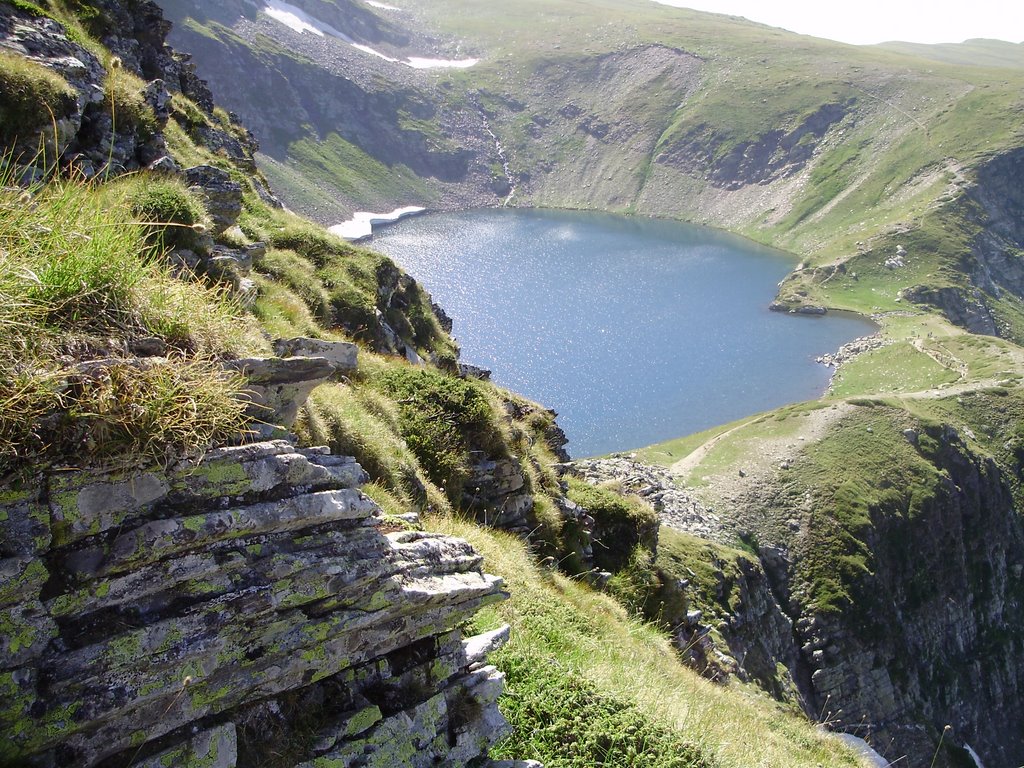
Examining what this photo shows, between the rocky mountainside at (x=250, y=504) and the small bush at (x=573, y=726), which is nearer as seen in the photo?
the rocky mountainside at (x=250, y=504)

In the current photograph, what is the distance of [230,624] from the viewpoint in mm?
5504

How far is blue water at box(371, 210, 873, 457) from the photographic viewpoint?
9925cm

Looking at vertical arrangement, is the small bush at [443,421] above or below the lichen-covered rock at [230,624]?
below

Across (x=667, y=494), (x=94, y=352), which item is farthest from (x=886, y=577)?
(x=94, y=352)

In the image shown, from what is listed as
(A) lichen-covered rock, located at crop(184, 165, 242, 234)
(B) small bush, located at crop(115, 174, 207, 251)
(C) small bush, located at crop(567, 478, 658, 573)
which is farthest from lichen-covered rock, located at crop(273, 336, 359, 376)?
(C) small bush, located at crop(567, 478, 658, 573)

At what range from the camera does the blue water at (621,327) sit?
99.2m

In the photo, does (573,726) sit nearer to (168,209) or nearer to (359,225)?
(168,209)

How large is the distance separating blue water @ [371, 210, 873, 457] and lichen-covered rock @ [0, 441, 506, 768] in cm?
8030

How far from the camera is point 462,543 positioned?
7.93 metres

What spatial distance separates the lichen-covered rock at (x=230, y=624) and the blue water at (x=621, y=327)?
8030 centimetres

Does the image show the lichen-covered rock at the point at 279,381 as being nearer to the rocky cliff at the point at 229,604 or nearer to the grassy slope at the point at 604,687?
the rocky cliff at the point at 229,604

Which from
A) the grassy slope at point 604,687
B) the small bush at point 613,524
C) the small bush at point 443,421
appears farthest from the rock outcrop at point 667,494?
the grassy slope at point 604,687

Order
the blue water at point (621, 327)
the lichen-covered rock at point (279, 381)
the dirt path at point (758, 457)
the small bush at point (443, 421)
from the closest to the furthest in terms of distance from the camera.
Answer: the lichen-covered rock at point (279, 381)
the small bush at point (443, 421)
the dirt path at point (758, 457)
the blue water at point (621, 327)

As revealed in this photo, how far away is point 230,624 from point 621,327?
123 meters
